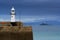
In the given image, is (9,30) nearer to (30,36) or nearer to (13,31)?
(13,31)

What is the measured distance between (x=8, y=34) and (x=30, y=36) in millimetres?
494

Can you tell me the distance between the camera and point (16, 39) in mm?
4113

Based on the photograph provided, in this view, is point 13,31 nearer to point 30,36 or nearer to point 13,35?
point 13,35

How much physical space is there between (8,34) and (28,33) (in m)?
0.45

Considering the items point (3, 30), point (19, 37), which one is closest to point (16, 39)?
point (19, 37)

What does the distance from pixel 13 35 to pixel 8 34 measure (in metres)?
0.12

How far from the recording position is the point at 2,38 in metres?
4.11

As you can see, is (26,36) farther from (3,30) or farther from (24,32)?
(3,30)

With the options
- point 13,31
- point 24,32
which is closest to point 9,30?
point 13,31

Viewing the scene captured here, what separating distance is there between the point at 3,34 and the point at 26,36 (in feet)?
1.69

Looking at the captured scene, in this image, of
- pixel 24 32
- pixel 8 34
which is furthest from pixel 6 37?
pixel 24 32

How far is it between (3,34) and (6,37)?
0.32 ft

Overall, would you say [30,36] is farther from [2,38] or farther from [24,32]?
[2,38]

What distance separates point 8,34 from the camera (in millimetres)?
4102
